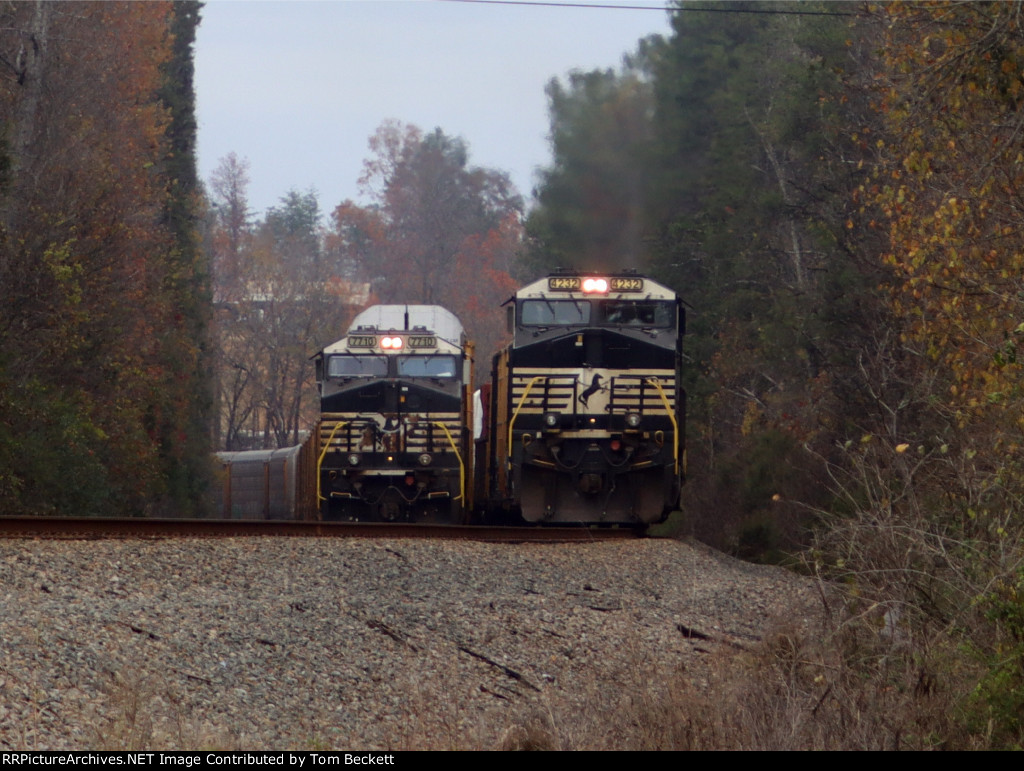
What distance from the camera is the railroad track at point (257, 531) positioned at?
36.6ft

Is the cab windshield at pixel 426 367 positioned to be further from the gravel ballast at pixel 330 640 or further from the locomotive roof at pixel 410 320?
the gravel ballast at pixel 330 640

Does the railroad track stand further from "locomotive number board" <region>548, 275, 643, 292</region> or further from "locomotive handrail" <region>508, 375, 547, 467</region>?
"locomotive number board" <region>548, 275, 643, 292</region>

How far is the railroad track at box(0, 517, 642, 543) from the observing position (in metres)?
11.1

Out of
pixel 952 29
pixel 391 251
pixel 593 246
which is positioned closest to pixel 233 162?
pixel 391 251

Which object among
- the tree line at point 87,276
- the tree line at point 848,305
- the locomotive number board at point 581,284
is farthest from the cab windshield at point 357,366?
the tree line at point 848,305

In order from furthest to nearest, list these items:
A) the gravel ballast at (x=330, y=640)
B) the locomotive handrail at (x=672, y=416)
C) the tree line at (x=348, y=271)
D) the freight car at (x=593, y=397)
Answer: the tree line at (x=348, y=271) < the freight car at (x=593, y=397) < the locomotive handrail at (x=672, y=416) < the gravel ballast at (x=330, y=640)

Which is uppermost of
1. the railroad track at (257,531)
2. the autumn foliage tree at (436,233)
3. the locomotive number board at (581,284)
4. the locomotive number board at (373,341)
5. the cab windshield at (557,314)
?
the autumn foliage tree at (436,233)

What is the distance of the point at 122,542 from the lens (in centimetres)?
1076

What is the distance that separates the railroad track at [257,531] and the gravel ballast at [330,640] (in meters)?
0.78

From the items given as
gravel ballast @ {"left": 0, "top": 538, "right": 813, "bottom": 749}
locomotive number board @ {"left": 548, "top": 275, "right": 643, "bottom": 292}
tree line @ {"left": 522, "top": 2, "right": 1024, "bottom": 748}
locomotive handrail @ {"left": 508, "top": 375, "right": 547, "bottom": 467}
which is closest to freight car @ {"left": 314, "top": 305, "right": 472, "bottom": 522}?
locomotive handrail @ {"left": 508, "top": 375, "right": 547, "bottom": 467}

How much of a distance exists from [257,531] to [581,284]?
5.54 metres

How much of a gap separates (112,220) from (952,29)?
17.2 meters

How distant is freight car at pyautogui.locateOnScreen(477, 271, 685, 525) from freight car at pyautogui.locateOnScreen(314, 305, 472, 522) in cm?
207

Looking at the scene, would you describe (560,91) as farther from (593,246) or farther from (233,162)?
(233,162)
